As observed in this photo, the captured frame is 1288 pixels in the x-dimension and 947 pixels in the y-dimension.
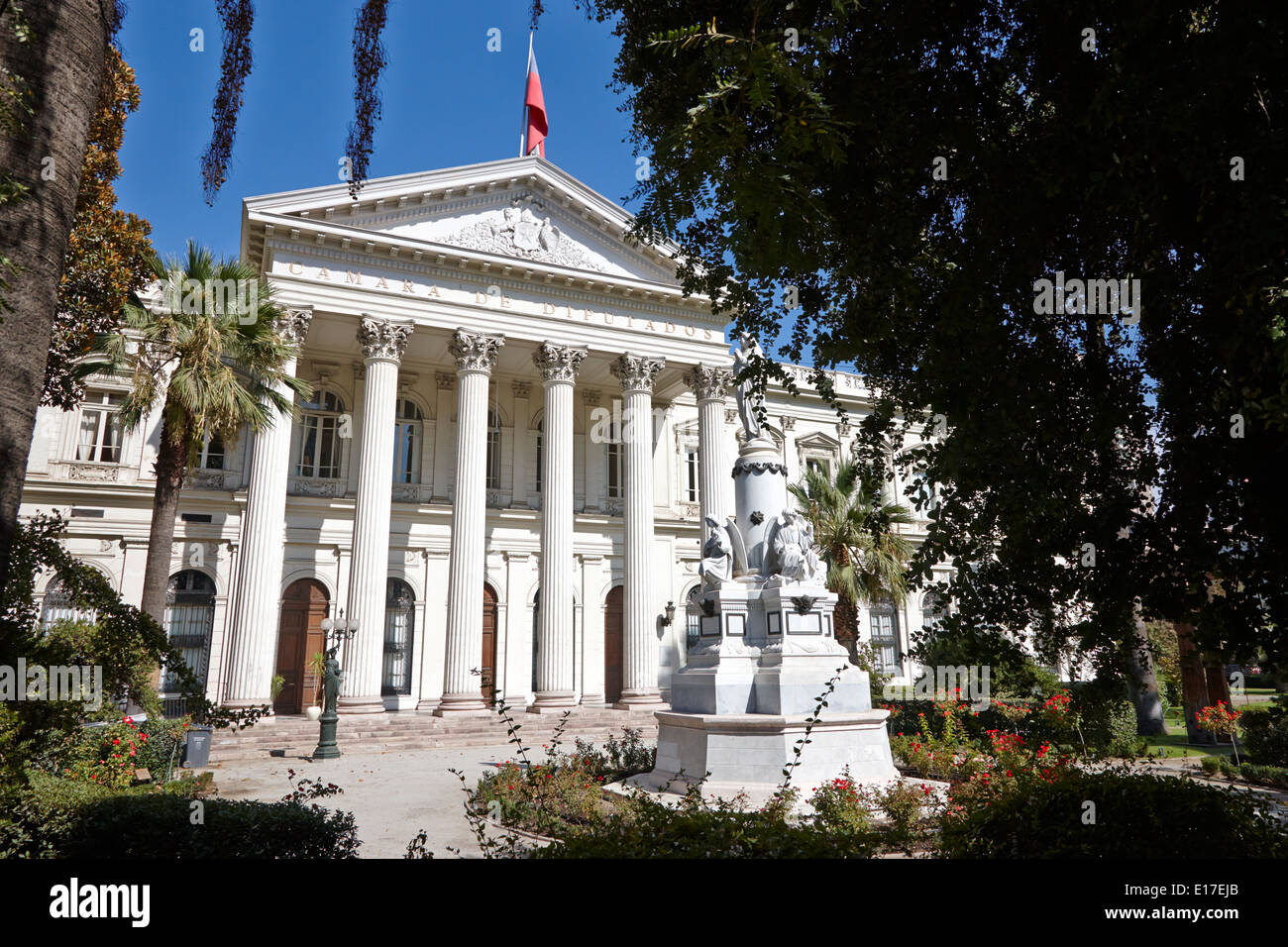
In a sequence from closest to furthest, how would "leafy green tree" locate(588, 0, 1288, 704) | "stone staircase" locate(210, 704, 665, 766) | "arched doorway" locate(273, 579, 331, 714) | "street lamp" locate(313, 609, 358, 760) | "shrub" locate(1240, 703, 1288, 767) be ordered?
"leafy green tree" locate(588, 0, 1288, 704) < "shrub" locate(1240, 703, 1288, 767) < "street lamp" locate(313, 609, 358, 760) < "stone staircase" locate(210, 704, 665, 766) < "arched doorway" locate(273, 579, 331, 714)

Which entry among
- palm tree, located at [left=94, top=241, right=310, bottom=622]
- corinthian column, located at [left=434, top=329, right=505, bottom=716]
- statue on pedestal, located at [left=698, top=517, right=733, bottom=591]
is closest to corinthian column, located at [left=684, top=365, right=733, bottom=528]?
corinthian column, located at [left=434, top=329, right=505, bottom=716]

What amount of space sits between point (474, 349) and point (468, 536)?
5837mm

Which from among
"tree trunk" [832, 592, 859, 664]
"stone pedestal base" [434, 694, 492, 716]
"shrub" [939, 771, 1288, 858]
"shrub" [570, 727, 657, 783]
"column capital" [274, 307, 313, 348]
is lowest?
"stone pedestal base" [434, 694, 492, 716]

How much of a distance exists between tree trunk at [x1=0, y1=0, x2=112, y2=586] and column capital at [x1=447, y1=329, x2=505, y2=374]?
19808 mm

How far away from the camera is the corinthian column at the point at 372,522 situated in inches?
797

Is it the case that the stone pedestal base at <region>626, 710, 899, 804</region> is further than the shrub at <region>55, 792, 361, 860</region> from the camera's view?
Yes

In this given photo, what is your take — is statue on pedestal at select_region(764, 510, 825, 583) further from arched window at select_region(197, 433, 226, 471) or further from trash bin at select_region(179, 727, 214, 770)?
arched window at select_region(197, 433, 226, 471)

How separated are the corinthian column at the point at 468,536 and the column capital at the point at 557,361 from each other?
164 cm

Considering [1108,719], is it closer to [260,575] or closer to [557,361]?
[260,575]

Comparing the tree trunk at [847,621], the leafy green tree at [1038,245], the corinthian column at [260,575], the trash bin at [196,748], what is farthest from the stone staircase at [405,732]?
the leafy green tree at [1038,245]

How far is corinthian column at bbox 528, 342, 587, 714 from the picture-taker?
2266 centimetres

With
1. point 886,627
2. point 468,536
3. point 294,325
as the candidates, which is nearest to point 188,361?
point 294,325

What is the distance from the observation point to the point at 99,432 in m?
23.7

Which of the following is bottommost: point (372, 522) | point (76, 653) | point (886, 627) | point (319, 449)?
point (886, 627)
